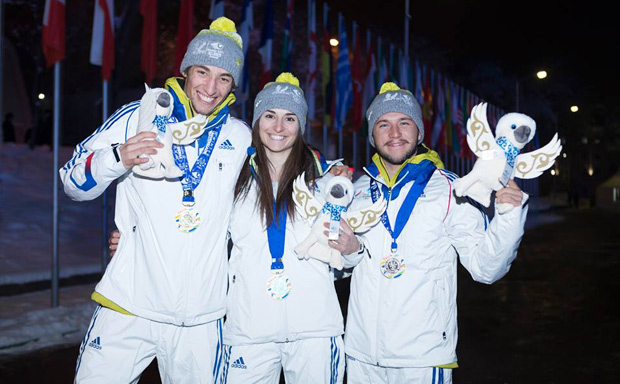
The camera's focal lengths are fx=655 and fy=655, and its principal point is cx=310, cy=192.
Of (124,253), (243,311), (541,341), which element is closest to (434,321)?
(243,311)

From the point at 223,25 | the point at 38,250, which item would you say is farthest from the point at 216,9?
the point at 223,25

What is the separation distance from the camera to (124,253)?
12.6ft

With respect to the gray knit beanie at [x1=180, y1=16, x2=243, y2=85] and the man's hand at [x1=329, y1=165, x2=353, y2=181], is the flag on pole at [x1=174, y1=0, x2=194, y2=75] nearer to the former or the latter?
the gray knit beanie at [x1=180, y1=16, x2=243, y2=85]

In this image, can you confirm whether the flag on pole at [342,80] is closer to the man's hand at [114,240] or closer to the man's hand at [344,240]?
the man's hand at [114,240]

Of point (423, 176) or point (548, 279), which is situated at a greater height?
point (423, 176)

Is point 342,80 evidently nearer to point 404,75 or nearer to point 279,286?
point 404,75

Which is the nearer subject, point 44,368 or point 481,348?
point 44,368

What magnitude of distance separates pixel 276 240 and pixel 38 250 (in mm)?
10830

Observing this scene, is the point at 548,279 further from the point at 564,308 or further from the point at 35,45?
the point at 35,45

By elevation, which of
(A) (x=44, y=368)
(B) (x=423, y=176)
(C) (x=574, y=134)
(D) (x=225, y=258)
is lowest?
(A) (x=44, y=368)

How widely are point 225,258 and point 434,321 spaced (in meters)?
1.27

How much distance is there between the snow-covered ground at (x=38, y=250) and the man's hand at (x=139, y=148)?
14.6 feet

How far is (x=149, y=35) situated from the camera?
1088 centimetres

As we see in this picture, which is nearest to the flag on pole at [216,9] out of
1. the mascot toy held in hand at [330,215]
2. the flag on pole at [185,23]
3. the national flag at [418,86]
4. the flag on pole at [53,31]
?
the flag on pole at [185,23]
